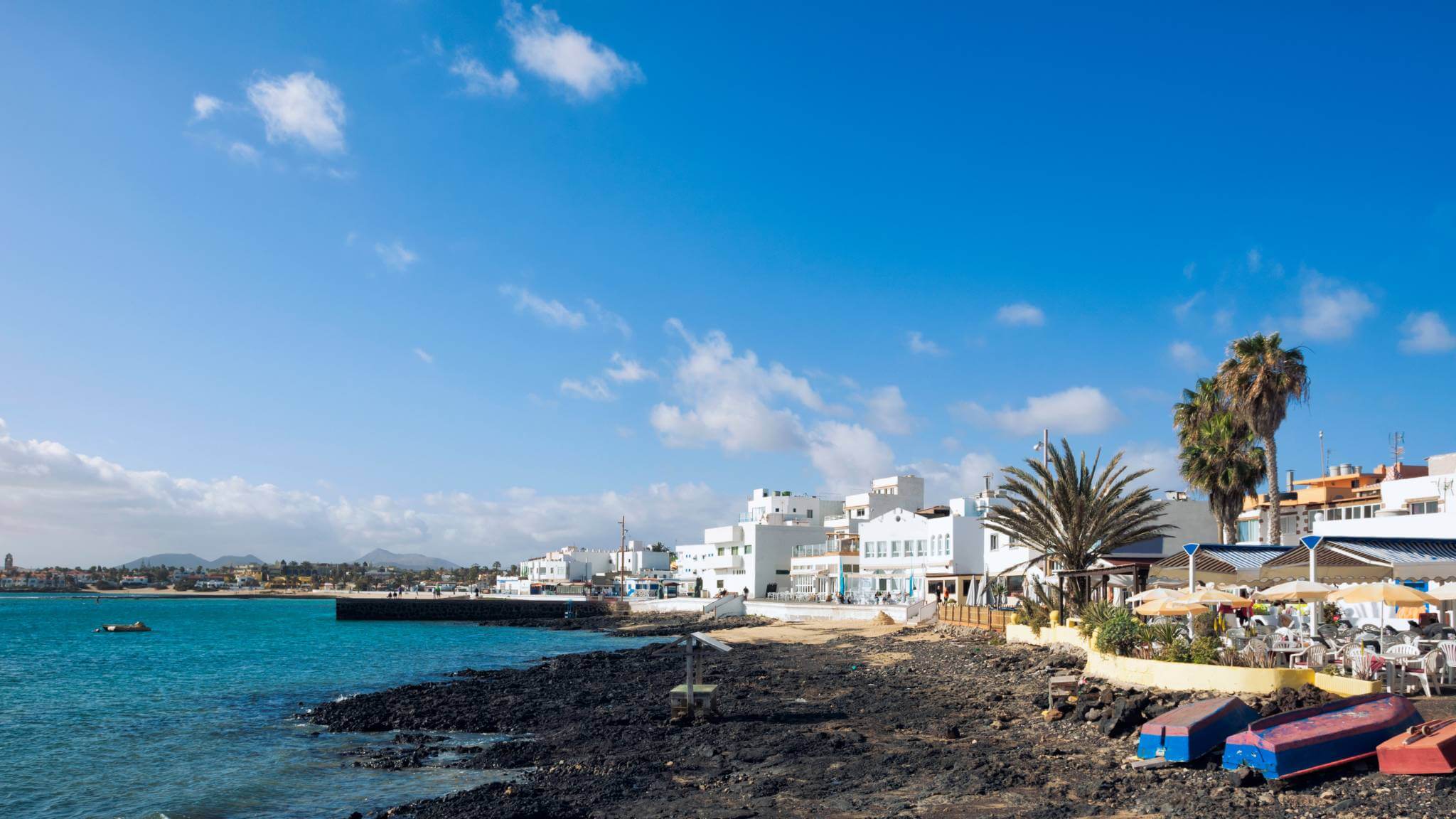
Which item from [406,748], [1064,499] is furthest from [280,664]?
[1064,499]

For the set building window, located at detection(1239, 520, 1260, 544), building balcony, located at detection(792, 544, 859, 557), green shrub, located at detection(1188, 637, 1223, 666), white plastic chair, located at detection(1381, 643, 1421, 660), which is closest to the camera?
white plastic chair, located at detection(1381, 643, 1421, 660)

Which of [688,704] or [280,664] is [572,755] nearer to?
[688,704]

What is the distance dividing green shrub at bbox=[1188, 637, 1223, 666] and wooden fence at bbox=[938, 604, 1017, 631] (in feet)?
65.8

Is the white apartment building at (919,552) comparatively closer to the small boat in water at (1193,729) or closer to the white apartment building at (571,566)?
the small boat in water at (1193,729)

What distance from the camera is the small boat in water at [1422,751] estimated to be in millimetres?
12398

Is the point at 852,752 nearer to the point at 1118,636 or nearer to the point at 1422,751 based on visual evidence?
the point at 1118,636

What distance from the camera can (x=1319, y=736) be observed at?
13.4 meters

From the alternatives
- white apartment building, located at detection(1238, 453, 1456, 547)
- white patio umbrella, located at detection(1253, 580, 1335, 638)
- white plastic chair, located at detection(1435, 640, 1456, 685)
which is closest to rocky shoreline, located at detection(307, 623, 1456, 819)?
white plastic chair, located at detection(1435, 640, 1456, 685)

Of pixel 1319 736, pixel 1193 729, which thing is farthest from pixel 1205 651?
pixel 1319 736

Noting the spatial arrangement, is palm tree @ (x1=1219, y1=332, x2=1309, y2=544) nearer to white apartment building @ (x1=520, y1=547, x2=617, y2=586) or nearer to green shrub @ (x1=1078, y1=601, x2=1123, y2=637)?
green shrub @ (x1=1078, y1=601, x2=1123, y2=637)

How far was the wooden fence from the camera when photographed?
4194 cm

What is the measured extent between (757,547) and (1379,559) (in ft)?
236

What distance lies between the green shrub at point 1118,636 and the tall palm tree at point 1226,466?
25.4 meters

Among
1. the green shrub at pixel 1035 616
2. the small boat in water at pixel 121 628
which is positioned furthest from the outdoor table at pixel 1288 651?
the small boat in water at pixel 121 628
